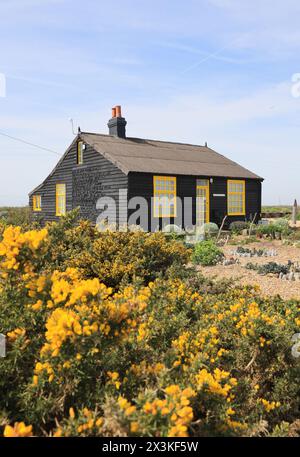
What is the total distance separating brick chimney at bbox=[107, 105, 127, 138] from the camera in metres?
22.4

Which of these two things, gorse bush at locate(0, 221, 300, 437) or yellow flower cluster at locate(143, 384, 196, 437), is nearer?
yellow flower cluster at locate(143, 384, 196, 437)

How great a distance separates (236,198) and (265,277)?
14402 mm

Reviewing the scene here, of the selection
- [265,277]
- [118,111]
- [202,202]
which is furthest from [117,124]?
[265,277]

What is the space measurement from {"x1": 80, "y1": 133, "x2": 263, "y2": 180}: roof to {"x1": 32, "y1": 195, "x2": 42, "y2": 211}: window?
6.42 meters

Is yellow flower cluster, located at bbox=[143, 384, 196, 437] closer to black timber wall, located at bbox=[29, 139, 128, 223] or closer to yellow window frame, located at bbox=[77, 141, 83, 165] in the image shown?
black timber wall, located at bbox=[29, 139, 128, 223]

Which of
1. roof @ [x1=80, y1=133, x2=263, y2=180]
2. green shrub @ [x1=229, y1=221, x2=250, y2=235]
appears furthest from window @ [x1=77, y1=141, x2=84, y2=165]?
green shrub @ [x1=229, y1=221, x2=250, y2=235]

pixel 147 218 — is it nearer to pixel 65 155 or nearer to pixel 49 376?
pixel 65 155

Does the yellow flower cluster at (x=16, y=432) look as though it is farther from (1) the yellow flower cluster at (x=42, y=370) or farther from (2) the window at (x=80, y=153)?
(2) the window at (x=80, y=153)

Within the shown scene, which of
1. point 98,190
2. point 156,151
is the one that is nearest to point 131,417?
point 98,190

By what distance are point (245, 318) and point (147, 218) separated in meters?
15.3

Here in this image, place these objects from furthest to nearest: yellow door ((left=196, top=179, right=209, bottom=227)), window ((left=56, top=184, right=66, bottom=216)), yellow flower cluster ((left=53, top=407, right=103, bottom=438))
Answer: window ((left=56, top=184, right=66, bottom=216)) → yellow door ((left=196, top=179, right=209, bottom=227)) → yellow flower cluster ((left=53, top=407, right=103, bottom=438))

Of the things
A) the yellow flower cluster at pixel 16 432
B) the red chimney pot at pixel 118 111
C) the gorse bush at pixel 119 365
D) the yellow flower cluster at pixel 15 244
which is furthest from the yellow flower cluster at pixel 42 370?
the red chimney pot at pixel 118 111

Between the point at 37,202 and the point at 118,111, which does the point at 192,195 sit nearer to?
the point at 118,111

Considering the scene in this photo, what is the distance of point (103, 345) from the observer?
254cm
